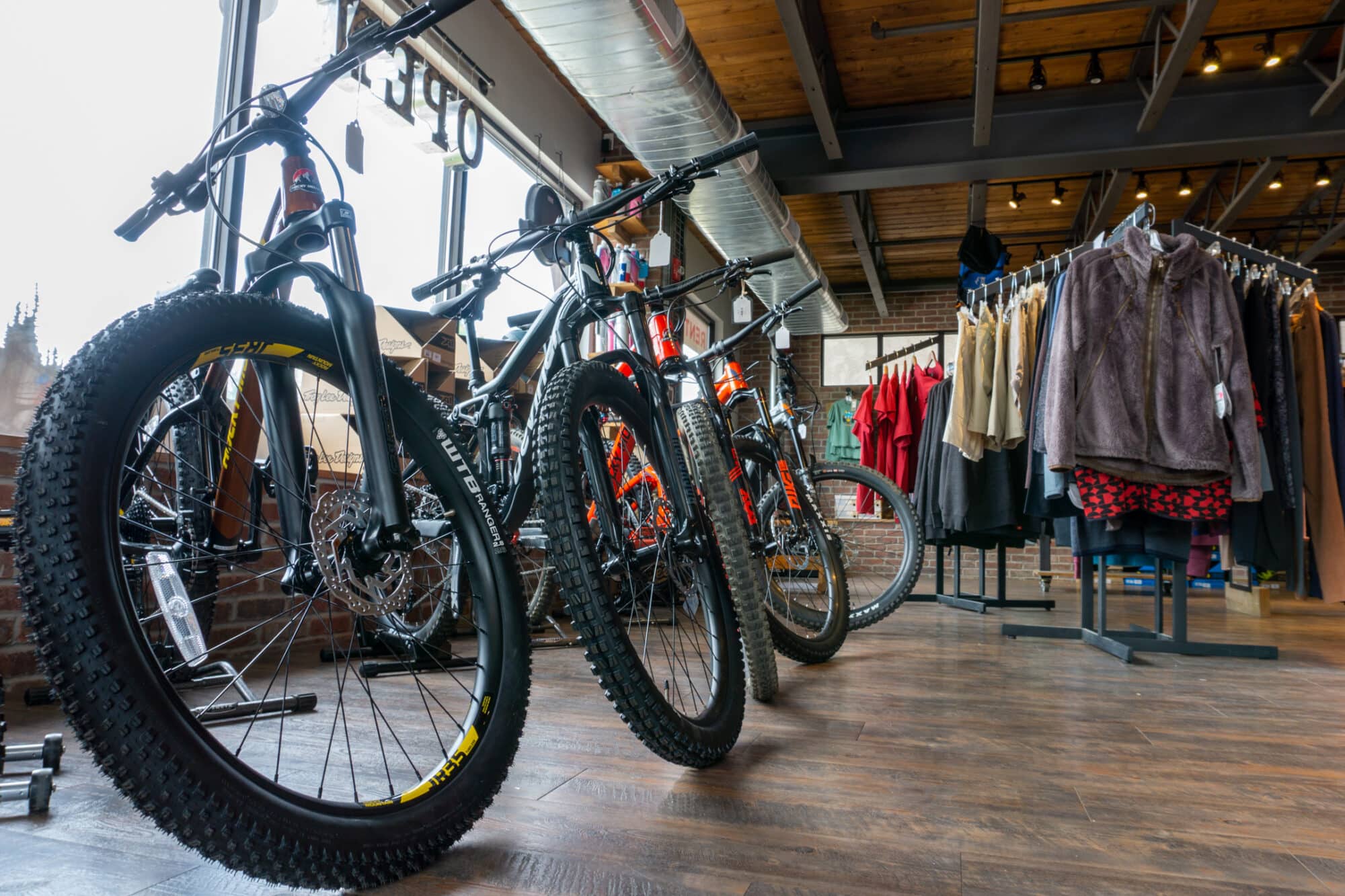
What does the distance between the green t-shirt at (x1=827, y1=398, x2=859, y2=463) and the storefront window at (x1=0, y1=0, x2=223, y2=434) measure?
21.4 ft

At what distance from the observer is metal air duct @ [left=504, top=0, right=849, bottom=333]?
3.16 metres

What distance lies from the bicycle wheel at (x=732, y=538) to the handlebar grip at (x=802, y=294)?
0.80m

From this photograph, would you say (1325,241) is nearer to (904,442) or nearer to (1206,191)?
(1206,191)

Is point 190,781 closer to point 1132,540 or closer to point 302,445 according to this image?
point 302,445

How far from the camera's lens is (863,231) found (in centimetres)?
646

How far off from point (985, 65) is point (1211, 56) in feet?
4.13

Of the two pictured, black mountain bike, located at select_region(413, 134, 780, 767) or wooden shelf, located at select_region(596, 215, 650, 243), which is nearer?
black mountain bike, located at select_region(413, 134, 780, 767)

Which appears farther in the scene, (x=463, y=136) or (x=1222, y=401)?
(x=463, y=136)

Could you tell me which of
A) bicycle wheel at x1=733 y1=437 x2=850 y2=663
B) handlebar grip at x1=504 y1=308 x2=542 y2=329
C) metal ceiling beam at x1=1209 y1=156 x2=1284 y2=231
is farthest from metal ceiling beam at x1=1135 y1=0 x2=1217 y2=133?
handlebar grip at x1=504 y1=308 x2=542 y2=329

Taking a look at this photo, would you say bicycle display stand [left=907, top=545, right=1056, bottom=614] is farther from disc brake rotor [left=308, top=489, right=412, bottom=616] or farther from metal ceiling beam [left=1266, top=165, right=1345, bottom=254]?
metal ceiling beam [left=1266, top=165, right=1345, bottom=254]

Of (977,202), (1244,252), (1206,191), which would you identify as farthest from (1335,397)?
(1206,191)

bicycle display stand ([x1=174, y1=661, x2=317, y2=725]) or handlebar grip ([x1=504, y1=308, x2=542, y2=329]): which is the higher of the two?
handlebar grip ([x1=504, y1=308, x2=542, y2=329])

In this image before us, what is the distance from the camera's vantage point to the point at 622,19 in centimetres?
315

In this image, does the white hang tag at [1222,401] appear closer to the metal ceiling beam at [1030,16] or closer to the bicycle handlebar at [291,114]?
the metal ceiling beam at [1030,16]
